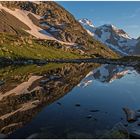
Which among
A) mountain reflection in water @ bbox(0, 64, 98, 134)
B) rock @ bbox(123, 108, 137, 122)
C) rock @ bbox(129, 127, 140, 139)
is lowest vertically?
rock @ bbox(129, 127, 140, 139)

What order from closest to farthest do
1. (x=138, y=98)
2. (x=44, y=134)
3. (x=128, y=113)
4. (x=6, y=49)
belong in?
(x=44, y=134) → (x=128, y=113) → (x=138, y=98) → (x=6, y=49)

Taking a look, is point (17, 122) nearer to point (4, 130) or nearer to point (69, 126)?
point (4, 130)

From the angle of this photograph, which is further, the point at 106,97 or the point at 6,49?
the point at 6,49

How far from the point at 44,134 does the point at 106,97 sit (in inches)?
1160

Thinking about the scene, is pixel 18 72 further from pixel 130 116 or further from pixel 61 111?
pixel 130 116

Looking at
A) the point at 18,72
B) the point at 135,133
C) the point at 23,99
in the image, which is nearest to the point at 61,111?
the point at 23,99

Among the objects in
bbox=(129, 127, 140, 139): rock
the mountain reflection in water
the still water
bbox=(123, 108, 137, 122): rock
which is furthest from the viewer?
bbox=(123, 108, 137, 122): rock

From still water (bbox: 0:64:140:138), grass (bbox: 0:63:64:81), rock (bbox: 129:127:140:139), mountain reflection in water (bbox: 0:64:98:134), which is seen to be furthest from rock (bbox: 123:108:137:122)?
grass (bbox: 0:63:64:81)

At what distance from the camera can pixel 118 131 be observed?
1329 inches

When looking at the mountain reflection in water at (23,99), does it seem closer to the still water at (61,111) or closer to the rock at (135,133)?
the still water at (61,111)

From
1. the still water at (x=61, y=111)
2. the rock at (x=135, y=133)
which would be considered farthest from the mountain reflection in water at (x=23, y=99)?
the rock at (x=135, y=133)

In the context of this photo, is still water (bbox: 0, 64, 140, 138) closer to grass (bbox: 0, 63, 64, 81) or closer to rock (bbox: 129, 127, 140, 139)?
rock (bbox: 129, 127, 140, 139)

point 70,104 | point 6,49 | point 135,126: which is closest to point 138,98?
point 70,104

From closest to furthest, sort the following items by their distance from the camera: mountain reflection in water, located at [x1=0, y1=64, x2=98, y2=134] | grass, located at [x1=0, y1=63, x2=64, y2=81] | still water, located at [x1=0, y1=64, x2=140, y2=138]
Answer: still water, located at [x1=0, y1=64, x2=140, y2=138] < mountain reflection in water, located at [x1=0, y1=64, x2=98, y2=134] < grass, located at [x1=0, y1=63, x2=64, y2=81]
